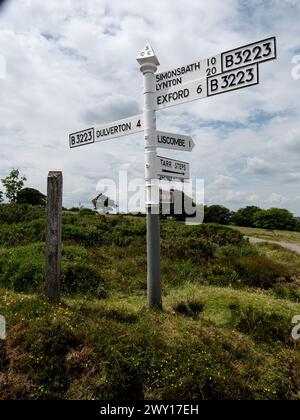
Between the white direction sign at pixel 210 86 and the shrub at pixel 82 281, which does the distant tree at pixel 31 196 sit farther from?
the white direction sign at pixel 210 86

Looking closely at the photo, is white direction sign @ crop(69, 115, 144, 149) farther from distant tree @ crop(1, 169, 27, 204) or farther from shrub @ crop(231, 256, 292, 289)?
distant tree @ crop(1, 169, 27, 204)

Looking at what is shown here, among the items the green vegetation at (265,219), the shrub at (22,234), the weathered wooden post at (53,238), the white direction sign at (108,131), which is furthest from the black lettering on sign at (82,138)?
the green vegetation at (265,219)

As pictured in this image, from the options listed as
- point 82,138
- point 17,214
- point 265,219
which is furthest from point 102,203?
point 265,219

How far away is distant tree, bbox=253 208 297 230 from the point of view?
58.8 m

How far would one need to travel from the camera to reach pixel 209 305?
21.9ft

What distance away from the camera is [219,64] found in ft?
18.0

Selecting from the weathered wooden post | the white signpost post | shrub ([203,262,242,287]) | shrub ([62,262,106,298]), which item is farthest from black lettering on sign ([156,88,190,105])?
shrub ([203,262,242,287])

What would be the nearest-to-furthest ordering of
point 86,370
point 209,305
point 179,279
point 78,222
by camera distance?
point 86,370 → point 209,305 → point 179,279 → point 78,222

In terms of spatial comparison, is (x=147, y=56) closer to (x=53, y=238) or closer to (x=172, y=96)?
(x=172, y=96)

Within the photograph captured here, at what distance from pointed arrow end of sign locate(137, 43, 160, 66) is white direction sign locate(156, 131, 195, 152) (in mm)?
1175

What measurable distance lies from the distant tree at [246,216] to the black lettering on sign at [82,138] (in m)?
53.9
